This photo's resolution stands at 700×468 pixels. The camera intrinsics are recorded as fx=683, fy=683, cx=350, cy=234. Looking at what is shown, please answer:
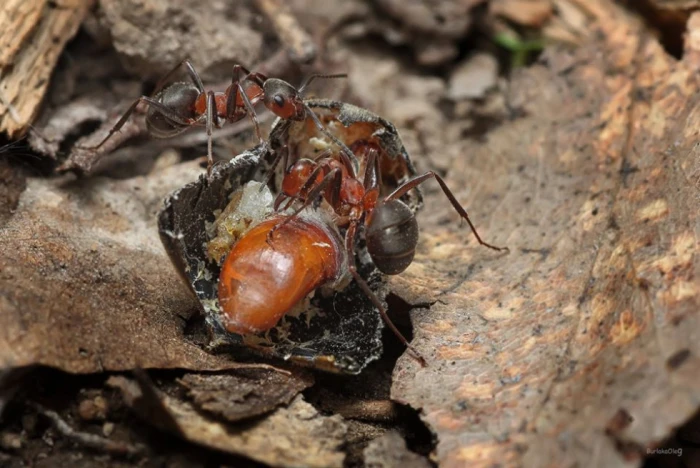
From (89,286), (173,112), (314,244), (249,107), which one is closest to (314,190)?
(314,244)

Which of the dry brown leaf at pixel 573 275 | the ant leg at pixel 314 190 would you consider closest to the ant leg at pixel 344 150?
the ant leg at pixel 314 190

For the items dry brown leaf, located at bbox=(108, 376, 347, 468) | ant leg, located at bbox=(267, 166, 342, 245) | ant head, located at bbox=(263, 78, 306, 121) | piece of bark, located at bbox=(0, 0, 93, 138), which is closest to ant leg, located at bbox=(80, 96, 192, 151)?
piece of bark, located at bbox=(0, 0, 93, 138)

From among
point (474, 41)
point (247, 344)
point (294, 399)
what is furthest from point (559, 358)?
point (474, 41)

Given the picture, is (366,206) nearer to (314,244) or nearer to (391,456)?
(314,244)

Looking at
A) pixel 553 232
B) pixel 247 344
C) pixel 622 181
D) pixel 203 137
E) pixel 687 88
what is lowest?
pixel 203 137

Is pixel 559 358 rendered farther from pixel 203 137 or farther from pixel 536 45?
pixel 536 45

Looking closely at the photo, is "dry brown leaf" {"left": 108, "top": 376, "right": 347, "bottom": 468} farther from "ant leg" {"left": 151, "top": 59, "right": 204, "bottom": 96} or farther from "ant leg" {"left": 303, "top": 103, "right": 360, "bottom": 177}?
"ant leg" {"left": 151, "top": 59, "right": 204, "bottom": 96}
